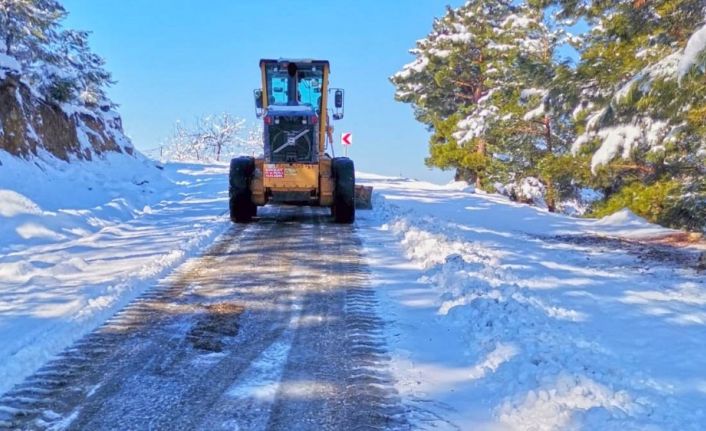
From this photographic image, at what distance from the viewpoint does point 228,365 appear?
14.3 feet

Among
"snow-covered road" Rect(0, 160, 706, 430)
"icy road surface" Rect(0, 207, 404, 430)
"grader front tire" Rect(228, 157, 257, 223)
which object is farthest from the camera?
"grader front tire" Rect(228, 157, 257, 223)

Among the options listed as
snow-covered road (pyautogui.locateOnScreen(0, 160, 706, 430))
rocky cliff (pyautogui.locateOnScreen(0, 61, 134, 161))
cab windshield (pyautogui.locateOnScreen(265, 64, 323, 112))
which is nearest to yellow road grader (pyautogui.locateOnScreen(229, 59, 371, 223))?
cab windshield (pyautogui.locateOnScreen(265, 64, 323, 112))

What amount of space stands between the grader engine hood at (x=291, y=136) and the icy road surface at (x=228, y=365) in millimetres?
4951

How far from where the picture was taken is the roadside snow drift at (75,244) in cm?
516

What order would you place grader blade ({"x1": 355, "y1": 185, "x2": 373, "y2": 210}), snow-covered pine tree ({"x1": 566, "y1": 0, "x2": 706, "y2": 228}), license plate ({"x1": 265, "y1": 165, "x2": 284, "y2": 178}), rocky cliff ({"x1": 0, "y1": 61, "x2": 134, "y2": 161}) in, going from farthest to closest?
1. rocky cliff ({"x1": 0, "y1": 61, "x2": 134, "y2": 161})
2. grader blade ({"x1": 355, "y1": 185, "x2": 373, "y2": 210})
3. license plate ({"x1": 265, "y1": 165, "x2": 284, "y2": 178})
4. snow-covered pine tree ({"x1": 566, "y1": 0, "x2": 706, "y2": 228})

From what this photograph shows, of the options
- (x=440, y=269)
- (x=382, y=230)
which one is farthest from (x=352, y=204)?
(x=440, y=269)

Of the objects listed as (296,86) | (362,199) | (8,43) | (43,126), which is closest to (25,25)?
(8,43)

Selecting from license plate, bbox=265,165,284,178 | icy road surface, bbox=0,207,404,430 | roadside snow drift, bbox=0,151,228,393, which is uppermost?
license plate, bbox=265,165,284,178

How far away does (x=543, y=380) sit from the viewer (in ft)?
12.6

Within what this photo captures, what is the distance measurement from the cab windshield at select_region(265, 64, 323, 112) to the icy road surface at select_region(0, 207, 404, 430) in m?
6.33

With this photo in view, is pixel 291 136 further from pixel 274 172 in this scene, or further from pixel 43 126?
pixel 43 126

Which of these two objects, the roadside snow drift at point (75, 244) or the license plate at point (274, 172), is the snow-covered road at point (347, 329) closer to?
the roadside snow drift at point (75, 244)

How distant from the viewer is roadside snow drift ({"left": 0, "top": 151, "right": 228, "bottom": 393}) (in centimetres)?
516

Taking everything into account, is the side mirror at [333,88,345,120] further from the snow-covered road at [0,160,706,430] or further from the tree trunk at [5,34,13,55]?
the tree trunk at [5,34,13,55]
